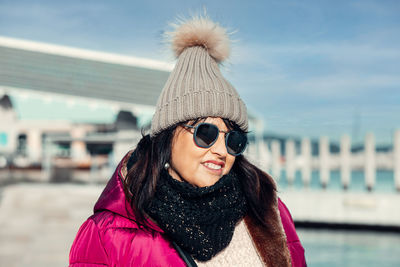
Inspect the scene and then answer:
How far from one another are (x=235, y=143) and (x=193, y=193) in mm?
261

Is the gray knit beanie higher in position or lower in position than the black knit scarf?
higher

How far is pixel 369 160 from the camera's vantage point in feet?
50.3

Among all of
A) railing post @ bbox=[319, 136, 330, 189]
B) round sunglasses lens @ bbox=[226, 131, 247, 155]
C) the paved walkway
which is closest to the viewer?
round sunglasses lens @ bbox=[226, 131, 247, 155]

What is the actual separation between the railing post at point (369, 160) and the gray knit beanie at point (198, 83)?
13.9m

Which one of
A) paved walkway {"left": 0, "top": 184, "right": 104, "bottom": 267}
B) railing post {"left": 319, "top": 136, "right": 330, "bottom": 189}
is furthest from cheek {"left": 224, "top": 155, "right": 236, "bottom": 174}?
railing post {"left": 319, "top": 136, "right": 330, "bottom": 189}

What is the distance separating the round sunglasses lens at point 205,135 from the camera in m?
1.80

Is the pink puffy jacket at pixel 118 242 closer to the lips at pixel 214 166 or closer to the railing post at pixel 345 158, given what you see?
the lips at pixel 214 166

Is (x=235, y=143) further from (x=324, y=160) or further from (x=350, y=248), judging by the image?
(x=324, y=160)

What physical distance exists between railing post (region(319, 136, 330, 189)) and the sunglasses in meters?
14.5

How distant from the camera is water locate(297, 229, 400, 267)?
1206cm

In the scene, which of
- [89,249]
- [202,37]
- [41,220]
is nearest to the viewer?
[89,249]

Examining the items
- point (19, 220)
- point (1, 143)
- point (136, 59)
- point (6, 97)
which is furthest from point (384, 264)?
point (1, 143)

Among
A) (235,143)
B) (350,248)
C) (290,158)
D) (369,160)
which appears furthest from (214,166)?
(290,158)

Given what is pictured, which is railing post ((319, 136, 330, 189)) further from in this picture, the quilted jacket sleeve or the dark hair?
the quilted jacket sleeve
